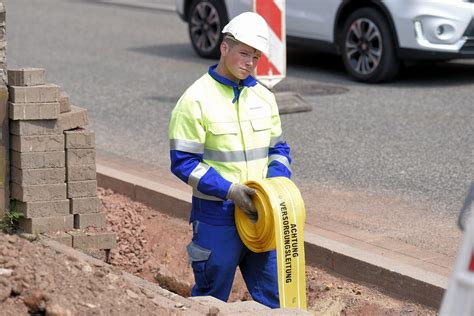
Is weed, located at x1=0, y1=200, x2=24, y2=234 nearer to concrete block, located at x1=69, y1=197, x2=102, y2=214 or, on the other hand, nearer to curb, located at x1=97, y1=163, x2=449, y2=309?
concrete block, located at x1=69, y1=197, x2=102, y2=214

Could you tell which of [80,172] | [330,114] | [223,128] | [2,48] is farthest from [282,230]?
[330,114]

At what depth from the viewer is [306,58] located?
15.7 metres

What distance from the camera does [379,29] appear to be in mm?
13148

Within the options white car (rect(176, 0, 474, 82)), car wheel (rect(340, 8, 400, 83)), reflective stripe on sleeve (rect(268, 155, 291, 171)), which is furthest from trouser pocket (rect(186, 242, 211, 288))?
car wheel (rect(340, 8, 400, 83))

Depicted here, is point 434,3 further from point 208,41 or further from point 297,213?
point 297,213

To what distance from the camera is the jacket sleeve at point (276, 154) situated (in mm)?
5914

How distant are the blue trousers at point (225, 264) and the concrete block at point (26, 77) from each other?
4.75 feet

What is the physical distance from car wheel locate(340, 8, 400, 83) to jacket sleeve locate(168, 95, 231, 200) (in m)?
7.73

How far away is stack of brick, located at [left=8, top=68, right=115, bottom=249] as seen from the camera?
6641mm

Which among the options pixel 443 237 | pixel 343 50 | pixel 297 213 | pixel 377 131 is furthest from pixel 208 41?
pixel 297 213

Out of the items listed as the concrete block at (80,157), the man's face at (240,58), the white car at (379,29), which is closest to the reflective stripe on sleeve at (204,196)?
the man's face at (240,58)

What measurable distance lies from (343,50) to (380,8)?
761 millimetres

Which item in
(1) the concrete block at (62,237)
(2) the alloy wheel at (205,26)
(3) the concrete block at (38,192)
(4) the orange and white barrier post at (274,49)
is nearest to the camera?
(3) the concrete block at (38,192)

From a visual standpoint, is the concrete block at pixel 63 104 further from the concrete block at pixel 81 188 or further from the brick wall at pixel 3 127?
the concrete block at pixel 81 188
